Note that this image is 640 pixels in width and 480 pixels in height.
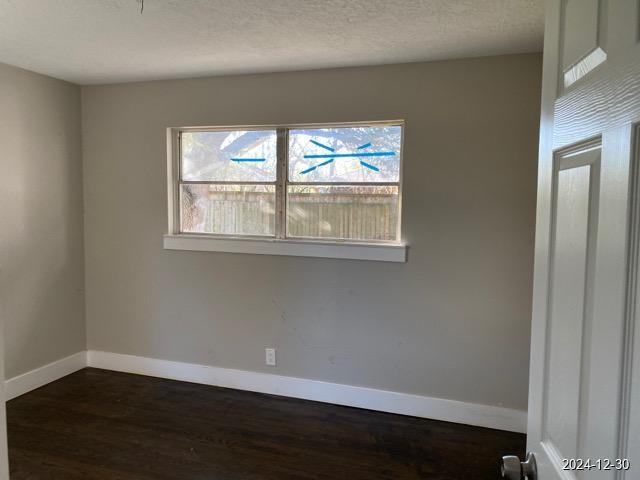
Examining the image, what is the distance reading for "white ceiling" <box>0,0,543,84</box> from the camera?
201cm

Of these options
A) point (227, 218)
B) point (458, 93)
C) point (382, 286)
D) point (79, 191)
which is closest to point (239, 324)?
point (227, 218)

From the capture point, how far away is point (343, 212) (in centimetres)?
307

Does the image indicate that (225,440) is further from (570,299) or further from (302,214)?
(570,299)

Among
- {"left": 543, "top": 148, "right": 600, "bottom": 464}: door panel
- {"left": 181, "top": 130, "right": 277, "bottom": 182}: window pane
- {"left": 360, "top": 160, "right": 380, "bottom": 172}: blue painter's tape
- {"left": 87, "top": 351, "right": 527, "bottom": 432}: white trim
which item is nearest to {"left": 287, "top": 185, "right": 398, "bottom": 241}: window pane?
{"left": 360, "top": 160, "right": 380, "bottom": 172}: blue painter's tape

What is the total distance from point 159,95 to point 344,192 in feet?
5.49

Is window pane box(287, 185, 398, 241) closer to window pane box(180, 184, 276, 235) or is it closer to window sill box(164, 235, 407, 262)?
window sill box(164, 235, 407, 262)

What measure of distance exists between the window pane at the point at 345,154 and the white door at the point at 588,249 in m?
1.98

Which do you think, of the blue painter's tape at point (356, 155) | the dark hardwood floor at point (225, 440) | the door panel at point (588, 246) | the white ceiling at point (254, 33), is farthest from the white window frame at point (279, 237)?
the door panel at point (588, 246)

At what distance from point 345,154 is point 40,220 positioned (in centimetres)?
239

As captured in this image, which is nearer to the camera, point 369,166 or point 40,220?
point 369,166

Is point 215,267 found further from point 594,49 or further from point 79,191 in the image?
point 594,49

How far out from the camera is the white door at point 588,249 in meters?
0.60

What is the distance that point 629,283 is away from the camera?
1.96 ft

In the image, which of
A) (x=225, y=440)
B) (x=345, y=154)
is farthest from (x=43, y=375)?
(x=345, y=154)
